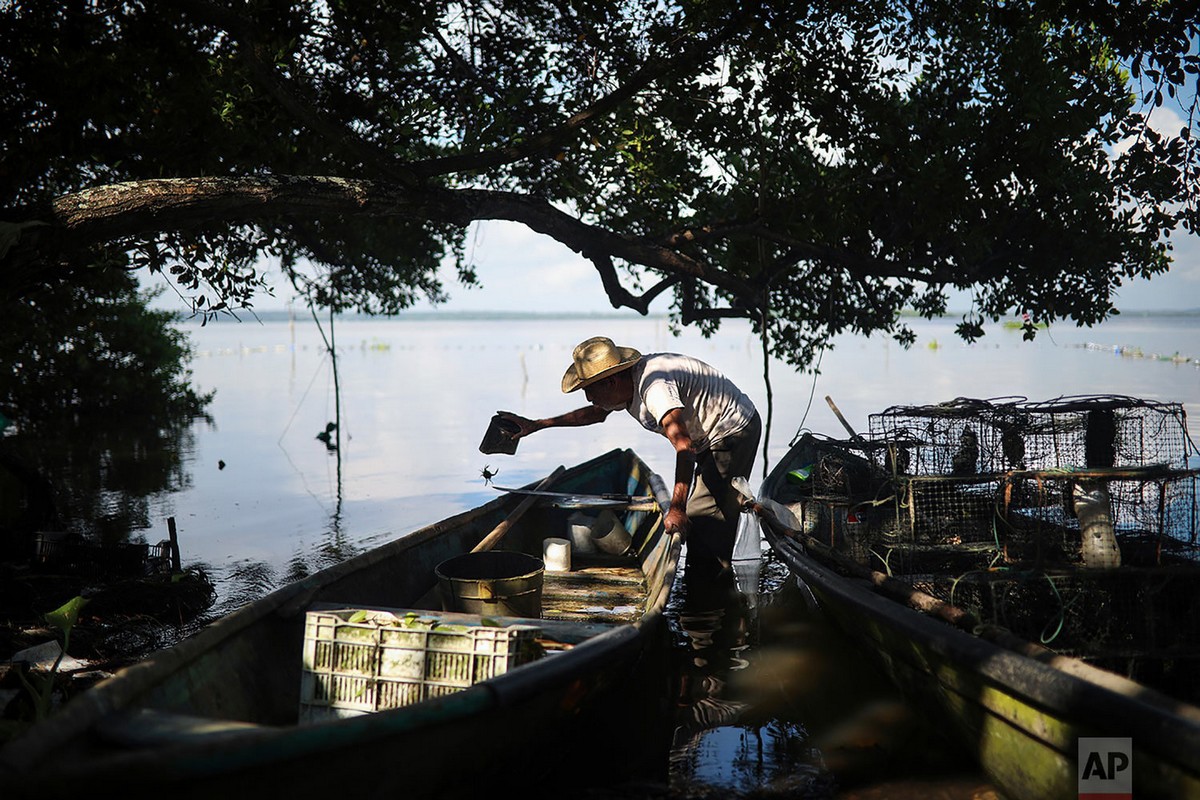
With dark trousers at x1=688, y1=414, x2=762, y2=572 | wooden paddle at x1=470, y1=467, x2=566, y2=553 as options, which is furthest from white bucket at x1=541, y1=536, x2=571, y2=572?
dark trousers at x1=688, y1=414, x2=762, y2=572

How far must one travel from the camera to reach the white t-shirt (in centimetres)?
593

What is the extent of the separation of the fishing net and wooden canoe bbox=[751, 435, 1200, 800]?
471 millimetres

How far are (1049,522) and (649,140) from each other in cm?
555

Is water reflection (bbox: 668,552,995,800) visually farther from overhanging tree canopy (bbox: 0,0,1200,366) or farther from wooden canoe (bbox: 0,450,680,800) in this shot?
overhanging tree canopy (bbox: 0,0,1200,366)

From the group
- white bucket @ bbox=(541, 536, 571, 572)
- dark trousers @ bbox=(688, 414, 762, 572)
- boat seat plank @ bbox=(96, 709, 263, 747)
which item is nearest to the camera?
boat seat plank @ bbox=(96, 709, 263, 747)

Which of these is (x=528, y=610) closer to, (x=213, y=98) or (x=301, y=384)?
(x=213, y=98)

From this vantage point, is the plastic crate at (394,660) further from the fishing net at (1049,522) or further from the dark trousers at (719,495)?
the dark trousers at (719,495)

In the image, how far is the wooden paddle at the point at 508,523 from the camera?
613 cm

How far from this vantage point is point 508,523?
667 cm

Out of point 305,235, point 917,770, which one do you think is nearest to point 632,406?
point 917,770

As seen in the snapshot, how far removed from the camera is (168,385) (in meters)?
22.6

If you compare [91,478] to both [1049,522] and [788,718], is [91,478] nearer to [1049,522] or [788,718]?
[788,718]

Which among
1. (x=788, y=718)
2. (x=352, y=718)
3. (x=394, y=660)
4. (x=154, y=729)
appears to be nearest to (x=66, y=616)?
(x=394, y=660)

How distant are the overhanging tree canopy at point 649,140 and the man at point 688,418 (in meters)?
2.22
